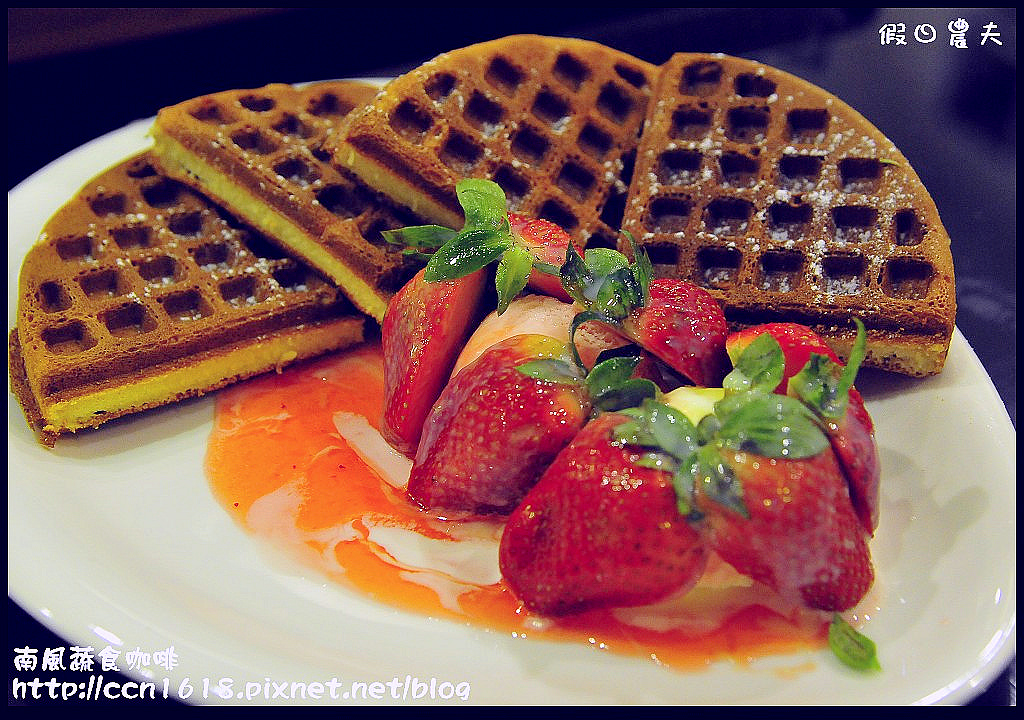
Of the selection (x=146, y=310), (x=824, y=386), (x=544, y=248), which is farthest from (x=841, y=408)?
(x=146, y=310)

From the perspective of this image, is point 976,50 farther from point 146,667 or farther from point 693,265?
point 146,667

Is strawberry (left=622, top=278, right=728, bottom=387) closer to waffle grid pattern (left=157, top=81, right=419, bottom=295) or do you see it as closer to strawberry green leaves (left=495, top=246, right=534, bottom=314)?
strawberry green leaves (left=495, top=246, right=534, bottom=314)

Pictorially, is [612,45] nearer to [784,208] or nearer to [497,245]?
[784,208]

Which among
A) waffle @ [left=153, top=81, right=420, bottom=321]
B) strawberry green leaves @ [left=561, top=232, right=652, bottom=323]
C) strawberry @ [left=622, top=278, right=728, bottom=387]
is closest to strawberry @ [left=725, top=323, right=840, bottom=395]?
strawberry @ [left=622, top=278, right=728, bottom=387]

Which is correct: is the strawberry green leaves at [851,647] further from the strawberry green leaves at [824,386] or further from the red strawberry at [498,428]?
the red strawberry at [498,428]

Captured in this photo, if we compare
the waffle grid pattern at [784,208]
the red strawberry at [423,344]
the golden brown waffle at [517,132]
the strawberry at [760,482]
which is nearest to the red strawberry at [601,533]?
the strawberry at [760,482]
